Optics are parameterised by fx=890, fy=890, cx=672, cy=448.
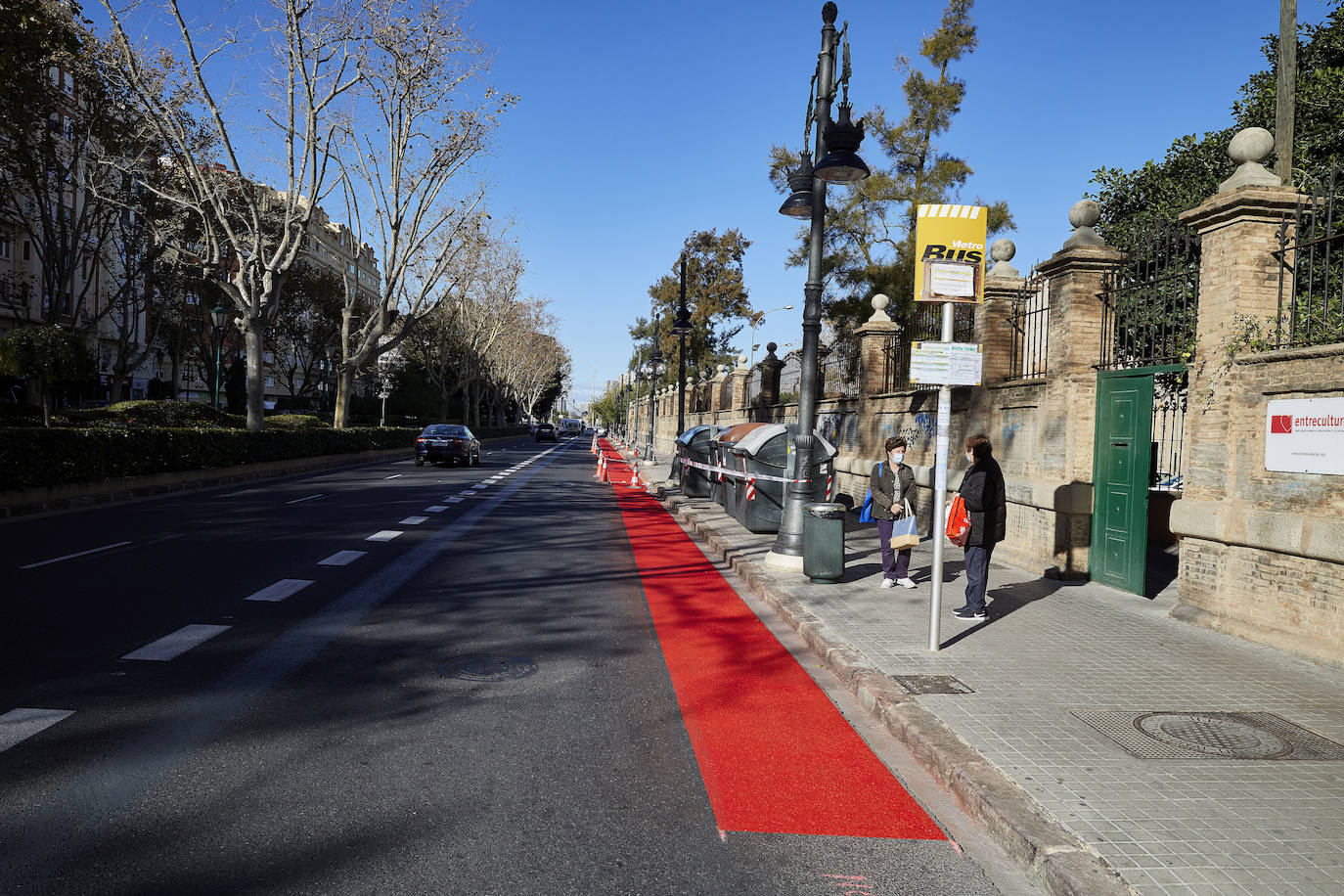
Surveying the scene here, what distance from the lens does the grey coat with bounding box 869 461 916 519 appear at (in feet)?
30.7

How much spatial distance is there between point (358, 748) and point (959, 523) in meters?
5.12

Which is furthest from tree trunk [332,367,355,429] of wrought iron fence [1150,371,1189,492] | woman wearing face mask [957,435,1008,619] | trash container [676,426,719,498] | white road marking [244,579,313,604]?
woman wearing face mask [957,435,1008,619]

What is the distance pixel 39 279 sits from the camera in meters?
46.2

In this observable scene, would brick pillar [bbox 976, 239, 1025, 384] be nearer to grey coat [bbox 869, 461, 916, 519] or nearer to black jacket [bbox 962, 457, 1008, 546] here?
grey coat [bbox 869, 461, 916, 519]

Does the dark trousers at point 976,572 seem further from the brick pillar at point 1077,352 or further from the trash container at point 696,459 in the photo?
the trash container at point 696,459

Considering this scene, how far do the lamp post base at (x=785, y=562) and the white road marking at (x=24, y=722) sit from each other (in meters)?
7.04

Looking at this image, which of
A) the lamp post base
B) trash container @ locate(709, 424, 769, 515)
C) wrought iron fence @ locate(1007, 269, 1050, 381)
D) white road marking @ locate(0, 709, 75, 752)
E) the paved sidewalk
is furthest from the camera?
trash container @ locate(709, 424, 769, 515)

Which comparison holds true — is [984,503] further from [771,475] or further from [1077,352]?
[771,475]

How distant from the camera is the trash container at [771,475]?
13.9 meters

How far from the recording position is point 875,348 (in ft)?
58.2

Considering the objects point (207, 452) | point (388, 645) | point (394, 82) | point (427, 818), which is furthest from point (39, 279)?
point (427, 818)

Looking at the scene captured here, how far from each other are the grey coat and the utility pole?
855 centimetres

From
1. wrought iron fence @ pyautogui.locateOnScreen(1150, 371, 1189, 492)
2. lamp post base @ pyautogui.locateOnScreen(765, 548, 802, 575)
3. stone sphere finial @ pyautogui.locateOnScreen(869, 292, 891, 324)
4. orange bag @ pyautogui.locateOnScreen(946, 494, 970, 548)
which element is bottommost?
lamp post base @ pyautogui.locateOnScreen(765, 548, 802, 575)

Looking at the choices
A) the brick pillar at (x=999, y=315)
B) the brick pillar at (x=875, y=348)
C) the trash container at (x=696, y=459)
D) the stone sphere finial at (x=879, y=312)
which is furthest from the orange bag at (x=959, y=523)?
the trash container at (x=696, y=459)
